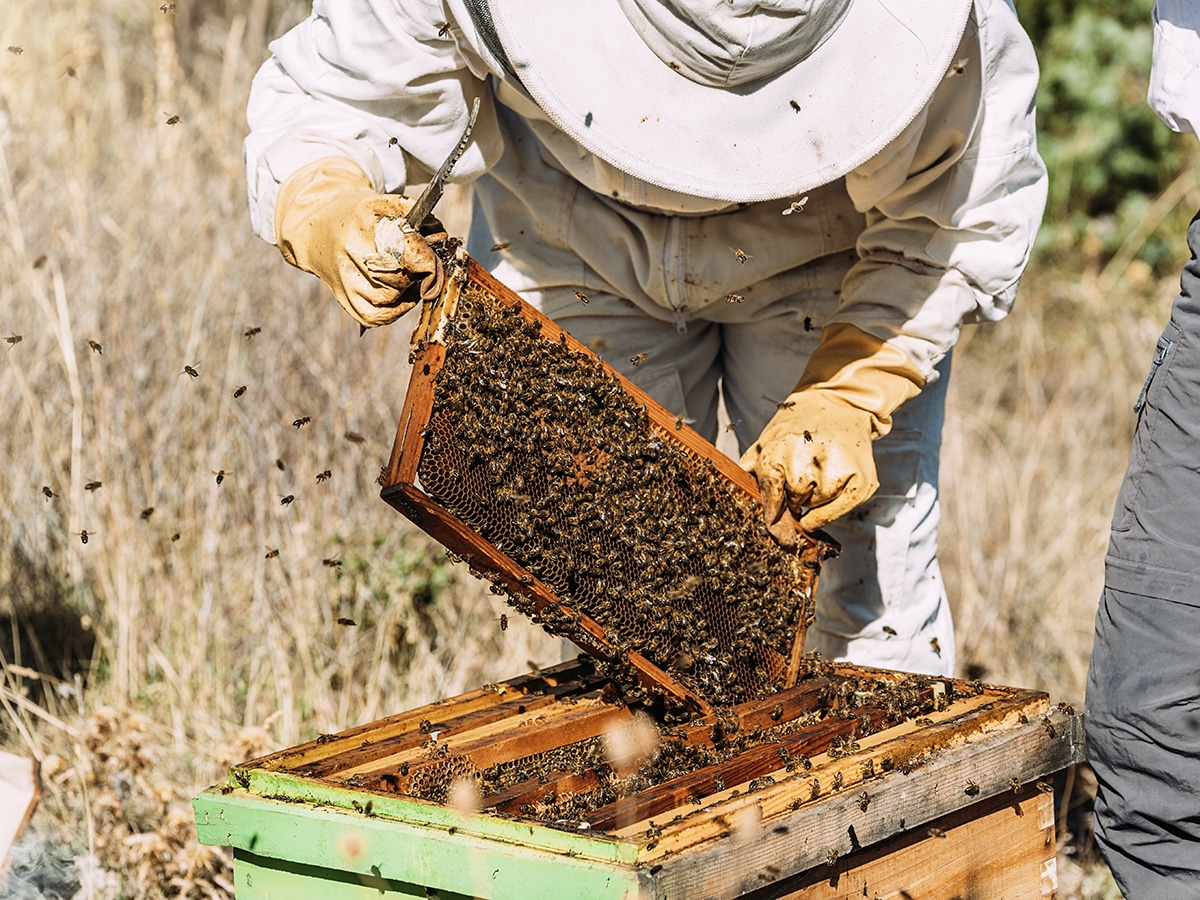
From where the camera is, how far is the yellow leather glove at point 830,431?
8.89 ft

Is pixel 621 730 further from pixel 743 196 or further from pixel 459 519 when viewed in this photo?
pixel 743 196

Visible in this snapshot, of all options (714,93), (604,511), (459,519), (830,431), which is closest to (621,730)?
(604,511)

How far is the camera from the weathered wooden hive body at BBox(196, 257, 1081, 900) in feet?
6.13

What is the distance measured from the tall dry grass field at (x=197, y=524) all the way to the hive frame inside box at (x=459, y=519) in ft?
3.00

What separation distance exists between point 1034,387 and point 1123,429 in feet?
1.58

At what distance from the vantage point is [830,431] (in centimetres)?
278

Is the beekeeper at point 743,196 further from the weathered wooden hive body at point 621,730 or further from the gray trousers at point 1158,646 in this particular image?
the gray trousers at point 1158,646

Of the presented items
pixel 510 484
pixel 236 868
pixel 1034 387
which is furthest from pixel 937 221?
pixel 1034 387

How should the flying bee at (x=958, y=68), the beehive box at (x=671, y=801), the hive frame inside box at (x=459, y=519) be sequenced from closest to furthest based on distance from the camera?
1. the beehive box at (x=671, y=801)
2. the hive frame inside box at (x=459, y=519)
3. the flying bee at (x=958, y=68)

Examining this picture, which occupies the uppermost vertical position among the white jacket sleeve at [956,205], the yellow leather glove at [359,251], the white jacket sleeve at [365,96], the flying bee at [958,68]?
the white jacket sleeve at [365,96]

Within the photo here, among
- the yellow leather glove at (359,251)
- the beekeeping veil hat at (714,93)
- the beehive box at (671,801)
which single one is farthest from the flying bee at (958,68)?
the beehive box at (671,801)

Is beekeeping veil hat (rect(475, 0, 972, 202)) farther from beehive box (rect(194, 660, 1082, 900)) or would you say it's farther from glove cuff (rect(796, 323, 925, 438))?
beehive box (rect(194, 660, 1082, 900))

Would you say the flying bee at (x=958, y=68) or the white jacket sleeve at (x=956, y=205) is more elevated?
the flying bee at (x=958, y=68)

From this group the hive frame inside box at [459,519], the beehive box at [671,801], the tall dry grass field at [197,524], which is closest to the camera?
the beehive box at [671,801]
